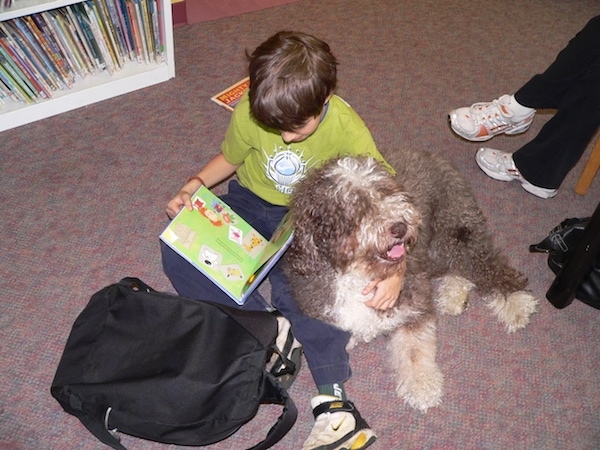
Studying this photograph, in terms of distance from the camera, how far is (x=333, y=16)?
3.64 meters

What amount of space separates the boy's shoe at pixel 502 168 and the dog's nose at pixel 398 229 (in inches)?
50.7

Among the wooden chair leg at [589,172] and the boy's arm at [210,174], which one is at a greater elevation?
the boy's arm at [210,174]

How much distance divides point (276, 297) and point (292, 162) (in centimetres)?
51

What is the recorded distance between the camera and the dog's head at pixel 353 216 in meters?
1.67

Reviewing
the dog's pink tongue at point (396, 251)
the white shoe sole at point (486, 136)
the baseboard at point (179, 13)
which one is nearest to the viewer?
the dog's pink tongue at point (396, 251)

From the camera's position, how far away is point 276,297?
2125mm

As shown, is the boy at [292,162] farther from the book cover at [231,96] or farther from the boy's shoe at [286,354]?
the book cover at [231,96]

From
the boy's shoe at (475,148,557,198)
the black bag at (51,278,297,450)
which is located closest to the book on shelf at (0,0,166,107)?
the black bag at (51,278,297,450)

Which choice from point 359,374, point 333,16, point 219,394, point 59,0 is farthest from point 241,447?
point 333,16

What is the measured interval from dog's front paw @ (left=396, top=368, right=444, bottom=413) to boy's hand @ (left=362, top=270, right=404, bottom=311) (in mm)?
332

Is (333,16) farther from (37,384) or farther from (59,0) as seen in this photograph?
(37,384)

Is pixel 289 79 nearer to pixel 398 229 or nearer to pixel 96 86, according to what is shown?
pixel 398 229

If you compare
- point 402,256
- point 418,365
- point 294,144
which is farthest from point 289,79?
point 418,365

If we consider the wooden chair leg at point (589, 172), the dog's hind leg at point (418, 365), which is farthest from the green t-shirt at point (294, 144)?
the wooden chair leg at point (589, 172)
